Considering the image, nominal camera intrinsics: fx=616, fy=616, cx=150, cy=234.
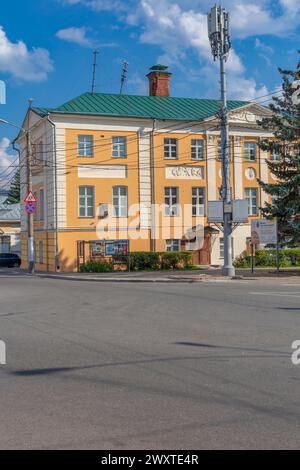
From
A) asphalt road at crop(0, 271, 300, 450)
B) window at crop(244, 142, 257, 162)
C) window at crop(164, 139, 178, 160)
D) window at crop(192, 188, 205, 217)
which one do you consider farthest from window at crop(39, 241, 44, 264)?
asphalt road at crop(0, 271, 300, 450)

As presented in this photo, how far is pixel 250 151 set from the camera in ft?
139

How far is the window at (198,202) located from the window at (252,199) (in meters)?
3.37

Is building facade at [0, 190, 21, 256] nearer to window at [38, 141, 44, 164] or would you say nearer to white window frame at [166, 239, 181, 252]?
window at [38, 141, 44, 164]

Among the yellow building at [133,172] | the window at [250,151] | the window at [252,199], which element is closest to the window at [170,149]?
the yellow building at [133,172]

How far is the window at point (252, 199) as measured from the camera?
1661 inches

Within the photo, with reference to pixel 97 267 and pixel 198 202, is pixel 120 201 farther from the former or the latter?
pixel 97 267

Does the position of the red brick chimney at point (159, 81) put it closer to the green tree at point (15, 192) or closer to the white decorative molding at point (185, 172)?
the white decorative molding at point (185, 172)

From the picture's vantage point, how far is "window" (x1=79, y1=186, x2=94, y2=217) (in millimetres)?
37750

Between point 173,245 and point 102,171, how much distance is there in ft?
22.1

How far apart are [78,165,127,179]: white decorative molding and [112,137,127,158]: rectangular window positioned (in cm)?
73

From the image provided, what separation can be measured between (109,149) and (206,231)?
27.7ft

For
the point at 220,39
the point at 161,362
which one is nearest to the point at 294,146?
the point at 220,39

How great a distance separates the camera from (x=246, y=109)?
41562 millimetres
